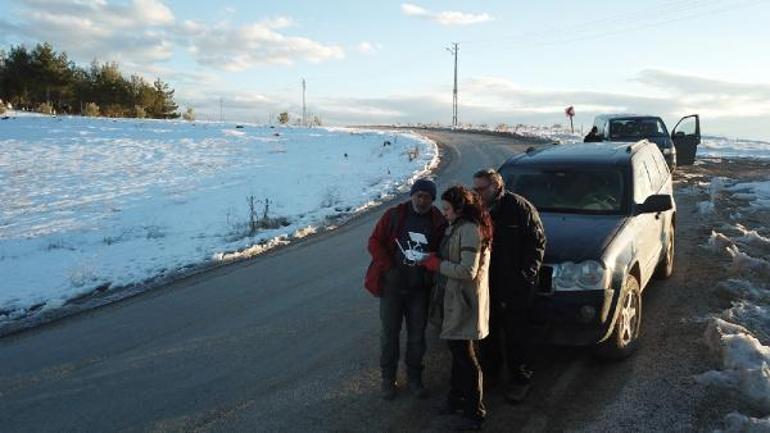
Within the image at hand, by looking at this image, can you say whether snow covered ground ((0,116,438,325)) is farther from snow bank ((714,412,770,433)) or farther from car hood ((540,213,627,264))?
snow bank ((714,412,770,433))

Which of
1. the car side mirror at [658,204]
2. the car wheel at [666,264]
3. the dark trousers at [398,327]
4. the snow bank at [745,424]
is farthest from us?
the car wheel at [666,264]

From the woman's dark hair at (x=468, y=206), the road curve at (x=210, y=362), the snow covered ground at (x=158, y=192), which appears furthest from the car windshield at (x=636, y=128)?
the woman's dark hair at (x=468, y=206)

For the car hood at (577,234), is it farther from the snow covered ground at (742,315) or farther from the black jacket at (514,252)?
the snow covered ground at (742,315)

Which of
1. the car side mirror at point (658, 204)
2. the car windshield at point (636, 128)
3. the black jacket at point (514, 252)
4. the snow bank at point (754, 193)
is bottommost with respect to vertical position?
the snow bank at point (754, 193)

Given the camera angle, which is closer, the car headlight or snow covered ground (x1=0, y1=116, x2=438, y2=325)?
the car headlight

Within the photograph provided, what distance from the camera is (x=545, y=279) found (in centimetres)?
521

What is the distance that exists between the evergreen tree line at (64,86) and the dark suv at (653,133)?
39.4 metres

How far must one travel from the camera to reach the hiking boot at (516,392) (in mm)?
4875

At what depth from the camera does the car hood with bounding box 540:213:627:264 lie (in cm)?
525

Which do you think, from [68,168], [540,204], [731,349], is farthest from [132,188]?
[731,349]

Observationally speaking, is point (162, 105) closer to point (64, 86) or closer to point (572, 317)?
point (64, 86)

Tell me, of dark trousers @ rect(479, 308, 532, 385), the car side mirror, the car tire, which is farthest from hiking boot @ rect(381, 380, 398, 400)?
the car side mirror

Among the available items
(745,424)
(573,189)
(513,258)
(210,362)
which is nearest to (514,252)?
(513,258)

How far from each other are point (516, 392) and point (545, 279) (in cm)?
91
